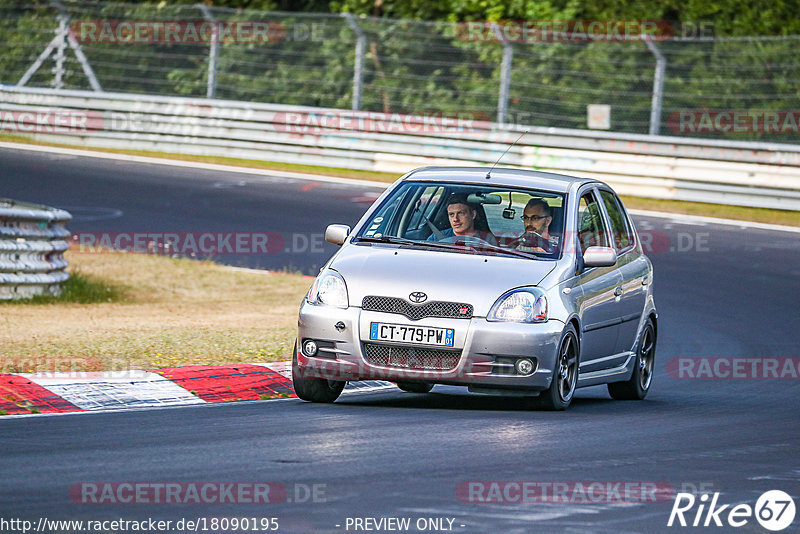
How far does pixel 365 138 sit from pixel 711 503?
19.9m

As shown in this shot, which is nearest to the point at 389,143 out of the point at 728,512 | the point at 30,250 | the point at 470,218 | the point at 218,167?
the point at 218,167

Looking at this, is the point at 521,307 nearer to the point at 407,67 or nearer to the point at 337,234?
the point at 337,234

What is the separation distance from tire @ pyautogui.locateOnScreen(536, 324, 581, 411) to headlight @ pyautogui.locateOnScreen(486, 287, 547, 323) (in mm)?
246

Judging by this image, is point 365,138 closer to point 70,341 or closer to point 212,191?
point 212,191

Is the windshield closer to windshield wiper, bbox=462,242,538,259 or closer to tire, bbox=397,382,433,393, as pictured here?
windshield wiper, bbox=462,242,538,259

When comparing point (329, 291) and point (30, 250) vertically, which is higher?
point (329, 291)

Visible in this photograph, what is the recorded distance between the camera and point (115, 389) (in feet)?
29.7

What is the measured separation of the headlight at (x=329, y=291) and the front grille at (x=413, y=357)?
348mm

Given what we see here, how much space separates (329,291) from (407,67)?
1731 centimetres

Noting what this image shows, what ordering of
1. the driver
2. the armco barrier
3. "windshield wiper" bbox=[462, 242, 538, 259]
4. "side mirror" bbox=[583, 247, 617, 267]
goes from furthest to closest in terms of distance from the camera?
the armco barrier
the driver
"side mirror" bbox=[583, 247, 617, 267]
"windshield wiper" bbox=[462, 242, 538, 259]

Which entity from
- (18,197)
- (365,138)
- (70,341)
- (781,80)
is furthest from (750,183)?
(70,341)

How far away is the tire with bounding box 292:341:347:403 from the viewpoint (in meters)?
9.03

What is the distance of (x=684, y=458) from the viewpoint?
742 cm

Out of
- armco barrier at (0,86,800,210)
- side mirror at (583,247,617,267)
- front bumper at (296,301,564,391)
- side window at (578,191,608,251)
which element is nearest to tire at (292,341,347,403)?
front bumper at (296,301,564,391)
